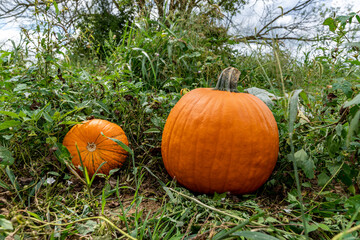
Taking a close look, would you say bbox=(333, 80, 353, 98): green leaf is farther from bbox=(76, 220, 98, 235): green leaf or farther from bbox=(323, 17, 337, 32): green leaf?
bbox=(76, 220, 98, 235): green leaf

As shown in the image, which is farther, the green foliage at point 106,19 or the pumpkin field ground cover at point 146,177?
the green foliage at point 106,19

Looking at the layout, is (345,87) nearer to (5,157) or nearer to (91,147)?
(91,147)

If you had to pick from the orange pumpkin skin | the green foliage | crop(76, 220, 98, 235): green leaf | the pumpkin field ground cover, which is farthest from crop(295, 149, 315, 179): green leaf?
the green foliage

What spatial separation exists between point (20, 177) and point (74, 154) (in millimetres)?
332

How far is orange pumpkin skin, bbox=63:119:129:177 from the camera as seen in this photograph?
5.72ft

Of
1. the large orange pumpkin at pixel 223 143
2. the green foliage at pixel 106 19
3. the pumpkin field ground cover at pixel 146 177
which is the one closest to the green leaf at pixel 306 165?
the pumpkin field ground cover at pixel 146 177

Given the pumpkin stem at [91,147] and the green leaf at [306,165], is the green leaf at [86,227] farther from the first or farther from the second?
the green leaf at [306,165]

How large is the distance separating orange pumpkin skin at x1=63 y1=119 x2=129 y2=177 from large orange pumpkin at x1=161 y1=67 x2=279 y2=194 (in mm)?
451

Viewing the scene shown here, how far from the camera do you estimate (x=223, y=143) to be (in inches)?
58.4

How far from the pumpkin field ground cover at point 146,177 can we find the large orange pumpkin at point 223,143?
0.10m

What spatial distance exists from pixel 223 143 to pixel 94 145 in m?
0.91

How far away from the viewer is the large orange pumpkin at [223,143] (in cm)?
148

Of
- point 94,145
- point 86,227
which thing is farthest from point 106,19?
point 86,227

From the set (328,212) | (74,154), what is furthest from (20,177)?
(328,212)
